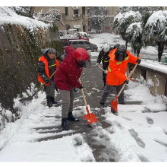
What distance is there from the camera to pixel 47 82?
4039 mm

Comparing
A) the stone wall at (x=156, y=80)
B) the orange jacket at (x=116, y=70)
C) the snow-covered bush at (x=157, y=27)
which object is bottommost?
the stone wall at (x=156, y=80)

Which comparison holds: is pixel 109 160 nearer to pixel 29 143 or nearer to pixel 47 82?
pixel 29 143

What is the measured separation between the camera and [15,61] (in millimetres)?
4293

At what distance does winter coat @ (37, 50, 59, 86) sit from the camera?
3945mm

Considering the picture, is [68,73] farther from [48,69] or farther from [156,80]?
[156,80]

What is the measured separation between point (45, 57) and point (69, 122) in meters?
1.64

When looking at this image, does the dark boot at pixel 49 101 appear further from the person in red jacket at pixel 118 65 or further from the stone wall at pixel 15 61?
the person in red jacket at pixel 118 65

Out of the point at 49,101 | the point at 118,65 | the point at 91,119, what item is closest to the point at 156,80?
the point at 118,65

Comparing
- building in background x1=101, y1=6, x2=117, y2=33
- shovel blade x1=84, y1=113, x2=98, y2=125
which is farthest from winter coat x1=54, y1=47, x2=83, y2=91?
building in background x1=101, y1=6, x2=117, y2=33

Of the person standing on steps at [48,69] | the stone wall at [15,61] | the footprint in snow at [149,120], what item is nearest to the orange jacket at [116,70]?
the footprint in snow at [149,120]

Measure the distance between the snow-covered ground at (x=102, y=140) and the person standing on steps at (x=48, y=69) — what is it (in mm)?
544

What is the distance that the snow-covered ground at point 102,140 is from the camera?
7.66 ft

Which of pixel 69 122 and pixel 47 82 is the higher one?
pixel 47 82
